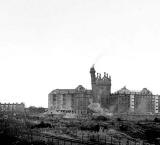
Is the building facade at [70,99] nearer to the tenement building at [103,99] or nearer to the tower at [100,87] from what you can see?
the tenement building at [103,99]

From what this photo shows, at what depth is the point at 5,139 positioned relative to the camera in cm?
3816

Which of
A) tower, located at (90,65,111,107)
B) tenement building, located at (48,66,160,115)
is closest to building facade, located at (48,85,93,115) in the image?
tenement building, located at (48,66,160,115)

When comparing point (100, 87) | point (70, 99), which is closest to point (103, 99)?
point (100, 87)

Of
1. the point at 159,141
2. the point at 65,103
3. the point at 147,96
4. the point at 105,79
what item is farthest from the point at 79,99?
the point at 159,141

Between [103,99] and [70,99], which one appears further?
[70,99]

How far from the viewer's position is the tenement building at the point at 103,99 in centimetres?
13225

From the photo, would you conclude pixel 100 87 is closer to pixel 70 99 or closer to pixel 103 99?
pixel 103 99

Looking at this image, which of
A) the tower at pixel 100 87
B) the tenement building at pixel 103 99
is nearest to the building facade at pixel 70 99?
the tenement building at pixel 103 99

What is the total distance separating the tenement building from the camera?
132 m

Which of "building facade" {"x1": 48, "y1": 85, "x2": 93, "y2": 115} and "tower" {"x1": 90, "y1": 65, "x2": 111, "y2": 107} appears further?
"building facade" {"x1": 48, "y1": 85, "x2": 93, "y2": 115}

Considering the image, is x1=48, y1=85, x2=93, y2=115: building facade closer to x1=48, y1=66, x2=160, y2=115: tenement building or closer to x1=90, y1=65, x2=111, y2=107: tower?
x1=48, y1=66, x2=160, y2=115: tenement building

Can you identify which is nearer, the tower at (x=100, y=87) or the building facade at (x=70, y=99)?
the tower at (x=100, y=87)

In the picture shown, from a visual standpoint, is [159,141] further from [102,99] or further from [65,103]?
[65,103]

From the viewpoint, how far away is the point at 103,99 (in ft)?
436
